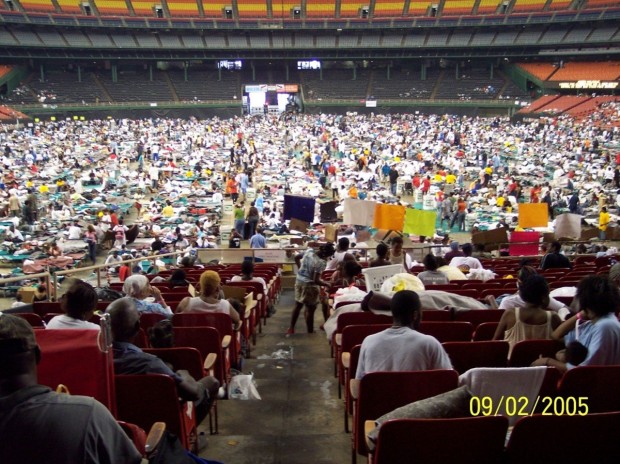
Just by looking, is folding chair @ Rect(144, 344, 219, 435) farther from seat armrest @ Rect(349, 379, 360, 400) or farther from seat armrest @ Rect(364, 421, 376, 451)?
seat armrest @ Rect(364, 421, 376, 451)

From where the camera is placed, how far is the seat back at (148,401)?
3.67 meters

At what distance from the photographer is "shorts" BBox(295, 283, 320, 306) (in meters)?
8.28

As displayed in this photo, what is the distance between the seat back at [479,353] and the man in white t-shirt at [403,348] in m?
0.40

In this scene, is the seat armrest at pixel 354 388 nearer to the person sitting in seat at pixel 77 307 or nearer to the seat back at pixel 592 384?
the seat back at pixel 592 384

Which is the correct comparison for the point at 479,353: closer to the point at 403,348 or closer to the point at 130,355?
the point at 403,348

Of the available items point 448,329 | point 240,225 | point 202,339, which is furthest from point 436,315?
point 240,225

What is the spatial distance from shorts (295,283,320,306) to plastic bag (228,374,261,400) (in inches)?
106

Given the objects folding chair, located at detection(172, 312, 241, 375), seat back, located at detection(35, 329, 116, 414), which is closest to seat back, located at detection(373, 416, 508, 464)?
seat back, located at detection(35, 329, 116, 414)

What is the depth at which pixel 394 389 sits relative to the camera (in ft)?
12.1

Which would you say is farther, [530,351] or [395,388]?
[530,351]

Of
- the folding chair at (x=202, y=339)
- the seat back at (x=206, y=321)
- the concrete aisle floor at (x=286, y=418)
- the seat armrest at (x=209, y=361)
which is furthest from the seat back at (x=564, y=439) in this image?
the seat back at (x=206, y=321)

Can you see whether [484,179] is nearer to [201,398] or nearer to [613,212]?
[613,212]

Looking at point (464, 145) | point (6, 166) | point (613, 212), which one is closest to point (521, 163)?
point (464, 145)

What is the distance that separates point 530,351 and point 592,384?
2.40ft
